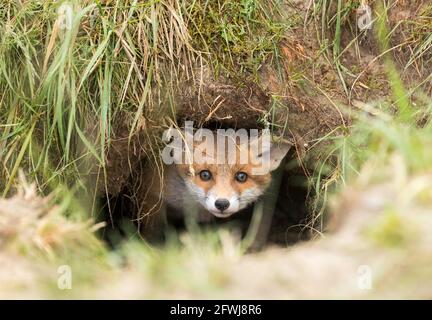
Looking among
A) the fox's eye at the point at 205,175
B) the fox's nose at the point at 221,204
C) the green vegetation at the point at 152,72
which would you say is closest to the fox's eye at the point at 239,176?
the fox's eye at the point at 205,175

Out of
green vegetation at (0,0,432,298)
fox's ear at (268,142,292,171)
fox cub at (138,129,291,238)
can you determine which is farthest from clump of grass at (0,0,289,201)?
fox's ear at (268,142,292,171)

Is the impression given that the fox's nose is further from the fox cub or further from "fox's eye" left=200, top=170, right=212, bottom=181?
"fox's eye" left=200, top=170, right=212, bottom=181

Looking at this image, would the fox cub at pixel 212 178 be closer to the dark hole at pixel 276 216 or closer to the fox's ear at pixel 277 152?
the fox's ear at pixel 277 152

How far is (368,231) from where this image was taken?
1.98 m

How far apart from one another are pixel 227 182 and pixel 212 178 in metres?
0.12

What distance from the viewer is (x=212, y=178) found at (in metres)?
4.98

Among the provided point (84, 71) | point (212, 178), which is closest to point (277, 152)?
point (212, 178)

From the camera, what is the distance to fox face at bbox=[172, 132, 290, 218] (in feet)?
15.7

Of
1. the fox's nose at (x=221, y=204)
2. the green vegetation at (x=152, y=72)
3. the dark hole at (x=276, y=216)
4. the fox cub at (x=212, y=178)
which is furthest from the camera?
the dark hole at (x=276, y=216)

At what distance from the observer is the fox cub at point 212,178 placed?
4891 mm

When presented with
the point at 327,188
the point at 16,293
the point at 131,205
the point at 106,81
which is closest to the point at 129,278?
the point at 16,293

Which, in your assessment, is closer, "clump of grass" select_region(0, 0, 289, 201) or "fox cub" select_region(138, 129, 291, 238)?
"clump of grass" select_region(0, 0, 289, 201)

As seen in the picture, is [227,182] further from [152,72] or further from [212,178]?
[152,72]

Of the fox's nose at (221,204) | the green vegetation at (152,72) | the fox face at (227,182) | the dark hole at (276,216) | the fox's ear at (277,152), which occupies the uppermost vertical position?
the green vegetation at (152,72)
